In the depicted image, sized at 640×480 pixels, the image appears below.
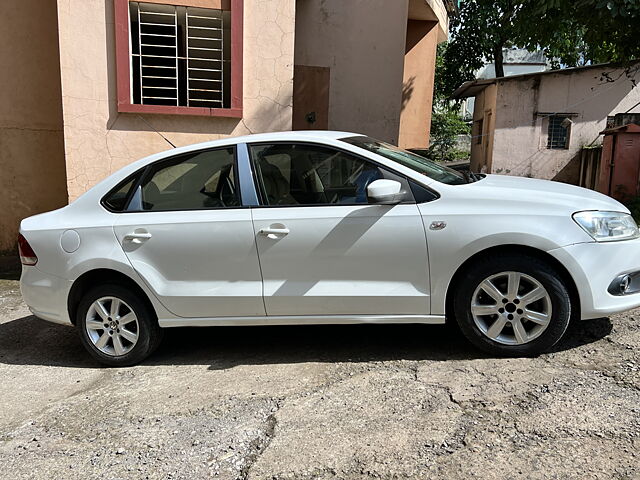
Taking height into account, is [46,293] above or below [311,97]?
below

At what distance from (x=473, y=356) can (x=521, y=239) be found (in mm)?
913

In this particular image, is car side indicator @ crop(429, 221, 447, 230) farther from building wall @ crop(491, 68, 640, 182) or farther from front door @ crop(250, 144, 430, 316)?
building wall @ crop(491, 68, 640, 182)

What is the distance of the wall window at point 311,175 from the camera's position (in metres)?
4.18

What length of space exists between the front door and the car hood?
1.73ft

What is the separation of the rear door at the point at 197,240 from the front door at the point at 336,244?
16 cm

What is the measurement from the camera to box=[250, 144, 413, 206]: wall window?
4180 millimetres

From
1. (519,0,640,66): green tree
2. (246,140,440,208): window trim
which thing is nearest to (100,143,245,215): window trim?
(246,140,440,208): window trim

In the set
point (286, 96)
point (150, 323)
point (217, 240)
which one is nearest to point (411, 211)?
point (217, 240)

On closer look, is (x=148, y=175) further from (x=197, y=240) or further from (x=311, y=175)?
(x=311, y=175)

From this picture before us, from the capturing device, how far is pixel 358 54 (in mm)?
→ 9906

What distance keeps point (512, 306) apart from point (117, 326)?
2904mm

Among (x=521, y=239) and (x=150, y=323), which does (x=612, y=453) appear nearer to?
(x=521, y=239)

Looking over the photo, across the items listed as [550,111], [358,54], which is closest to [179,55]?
[358,54]

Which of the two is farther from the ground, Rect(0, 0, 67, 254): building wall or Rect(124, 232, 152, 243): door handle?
Rect(0, 0, 67, 254): building wall
